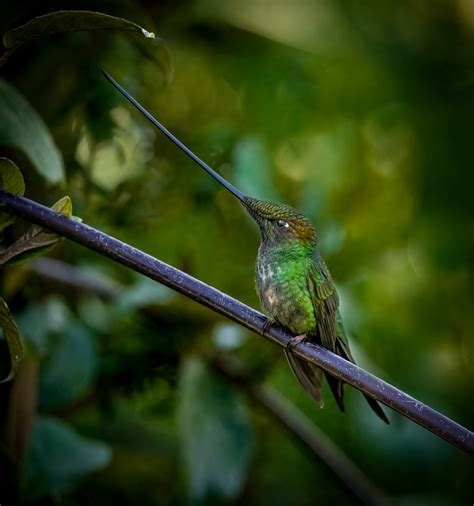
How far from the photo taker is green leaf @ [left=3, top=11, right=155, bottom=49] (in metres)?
1.25

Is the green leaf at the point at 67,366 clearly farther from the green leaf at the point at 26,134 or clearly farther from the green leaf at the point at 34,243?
the green leaf at the point at 34,243

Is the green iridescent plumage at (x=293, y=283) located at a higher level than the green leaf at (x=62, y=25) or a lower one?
lower

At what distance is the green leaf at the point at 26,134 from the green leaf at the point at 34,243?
16.2 inches

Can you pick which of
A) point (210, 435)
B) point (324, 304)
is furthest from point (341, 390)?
point (210, 435)

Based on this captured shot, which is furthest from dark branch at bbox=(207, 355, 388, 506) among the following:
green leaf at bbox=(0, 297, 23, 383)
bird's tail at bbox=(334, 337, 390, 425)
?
green leaf at bbox=(0, 297, 23, 383)

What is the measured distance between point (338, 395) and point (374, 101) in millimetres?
2040

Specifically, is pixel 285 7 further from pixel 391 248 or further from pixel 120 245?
pixel 120 245

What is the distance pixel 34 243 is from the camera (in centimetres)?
127

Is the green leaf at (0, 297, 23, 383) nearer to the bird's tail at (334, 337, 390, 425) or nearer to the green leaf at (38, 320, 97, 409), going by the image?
the bird's tail at (334, 337, 390, 425)

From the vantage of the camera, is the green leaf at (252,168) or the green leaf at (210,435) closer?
the green leaf at (210,435)

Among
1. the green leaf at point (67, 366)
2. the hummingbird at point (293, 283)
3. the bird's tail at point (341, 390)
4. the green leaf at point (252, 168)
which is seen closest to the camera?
the bird's tail at point (341, 390)

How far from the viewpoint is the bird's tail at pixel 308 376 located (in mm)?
1966

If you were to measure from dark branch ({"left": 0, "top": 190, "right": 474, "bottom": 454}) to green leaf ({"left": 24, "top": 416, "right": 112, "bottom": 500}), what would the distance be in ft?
4.50

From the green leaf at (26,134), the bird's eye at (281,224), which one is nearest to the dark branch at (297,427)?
the bird's eye at (281,224)
